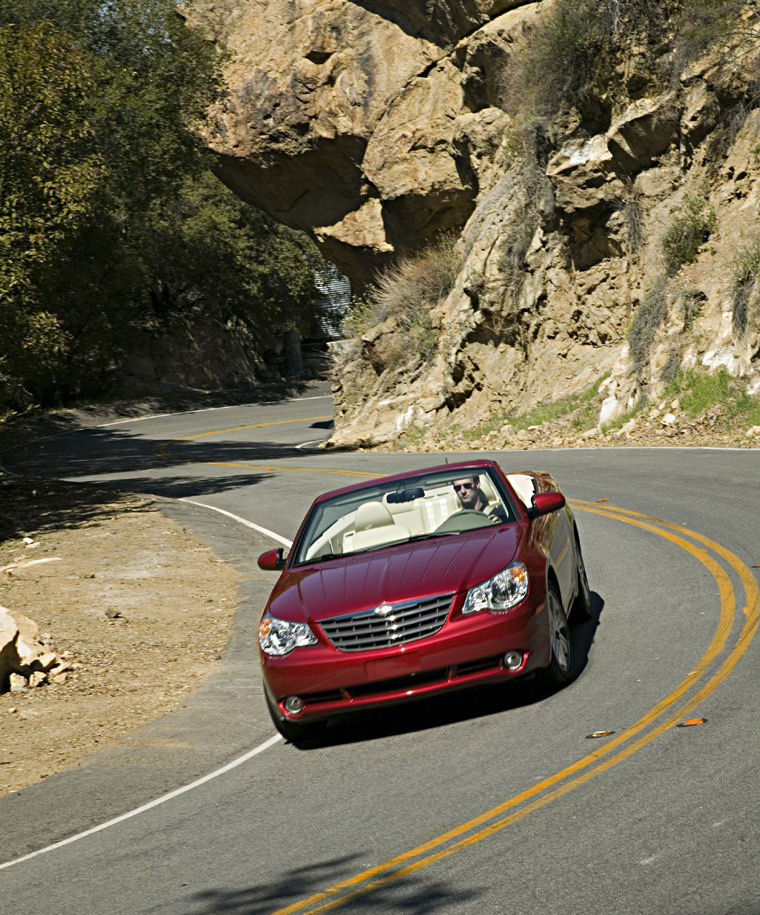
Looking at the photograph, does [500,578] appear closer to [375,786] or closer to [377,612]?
[377,612]

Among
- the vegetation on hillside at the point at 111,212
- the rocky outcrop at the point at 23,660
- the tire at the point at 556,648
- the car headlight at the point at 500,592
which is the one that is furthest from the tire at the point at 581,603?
the vegetation on hillside at the point at 111,212

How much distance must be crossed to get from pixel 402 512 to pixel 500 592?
74.2 inches

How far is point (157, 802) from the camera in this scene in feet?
23.9

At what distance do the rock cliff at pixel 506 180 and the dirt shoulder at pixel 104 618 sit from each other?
11.9m

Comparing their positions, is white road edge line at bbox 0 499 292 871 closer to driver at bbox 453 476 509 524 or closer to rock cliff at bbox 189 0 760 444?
driver at bbox 453 476 509 524

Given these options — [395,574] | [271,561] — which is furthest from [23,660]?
[395,574]

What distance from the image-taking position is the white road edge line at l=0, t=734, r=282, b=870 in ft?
22.0

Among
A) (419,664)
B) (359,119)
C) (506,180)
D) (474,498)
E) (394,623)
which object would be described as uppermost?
(359,119)

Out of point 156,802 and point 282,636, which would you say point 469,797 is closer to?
point 282,636

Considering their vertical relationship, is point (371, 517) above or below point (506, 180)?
below

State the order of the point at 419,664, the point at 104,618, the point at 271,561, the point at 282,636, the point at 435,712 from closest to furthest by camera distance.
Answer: the point at 419,664 → the point at 282,636 → the point at 435,712 → the point at 271,561 → the point at 104,618

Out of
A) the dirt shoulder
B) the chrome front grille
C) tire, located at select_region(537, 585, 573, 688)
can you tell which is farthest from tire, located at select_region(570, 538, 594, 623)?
the dirt shoulder

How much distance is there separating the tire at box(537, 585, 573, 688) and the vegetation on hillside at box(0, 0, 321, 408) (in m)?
15.3

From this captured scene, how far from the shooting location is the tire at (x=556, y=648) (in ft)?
25.1
